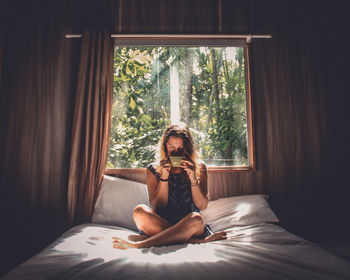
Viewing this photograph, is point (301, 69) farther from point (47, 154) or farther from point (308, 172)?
point (47, 154)

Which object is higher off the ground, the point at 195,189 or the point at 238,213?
the point at 195,189

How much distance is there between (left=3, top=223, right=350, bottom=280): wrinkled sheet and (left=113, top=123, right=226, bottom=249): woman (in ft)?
0.24

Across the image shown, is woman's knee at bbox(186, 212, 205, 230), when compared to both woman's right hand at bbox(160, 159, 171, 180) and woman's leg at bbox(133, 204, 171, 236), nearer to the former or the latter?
woman's leg at bbox(133, 204, 171, 236)

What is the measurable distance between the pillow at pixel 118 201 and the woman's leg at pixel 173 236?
501 mm

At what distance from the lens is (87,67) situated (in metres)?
2.21

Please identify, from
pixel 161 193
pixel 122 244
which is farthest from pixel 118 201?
pixel 122 244

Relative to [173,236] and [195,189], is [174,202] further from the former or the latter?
[173,236]

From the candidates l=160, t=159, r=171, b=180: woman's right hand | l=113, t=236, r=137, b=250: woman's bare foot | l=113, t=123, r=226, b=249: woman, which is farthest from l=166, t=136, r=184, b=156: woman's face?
l=113, t=236, r=137, b=250: woman's bare foot

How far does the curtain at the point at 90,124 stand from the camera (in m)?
2.08

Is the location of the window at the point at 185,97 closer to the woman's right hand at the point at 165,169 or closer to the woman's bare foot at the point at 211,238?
the woman's right hand at the point at 165,169

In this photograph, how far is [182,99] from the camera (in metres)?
2.33

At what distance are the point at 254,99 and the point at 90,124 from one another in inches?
61.5

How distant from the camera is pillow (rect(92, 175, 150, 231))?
1848mm

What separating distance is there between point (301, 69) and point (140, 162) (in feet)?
5.97
